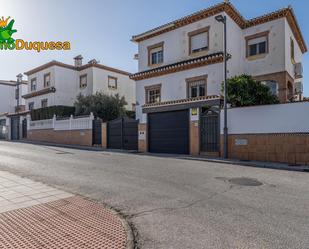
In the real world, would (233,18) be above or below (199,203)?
above

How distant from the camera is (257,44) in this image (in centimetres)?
1789

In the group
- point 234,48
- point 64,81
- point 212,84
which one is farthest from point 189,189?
point 64,81

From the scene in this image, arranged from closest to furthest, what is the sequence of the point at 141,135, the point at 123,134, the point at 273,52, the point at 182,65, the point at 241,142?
the point at 241,142
the point at 273,52
the point at 141,135
the point at 182,65
the point at 123,134

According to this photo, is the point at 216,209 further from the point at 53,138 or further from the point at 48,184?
the point at 53,138

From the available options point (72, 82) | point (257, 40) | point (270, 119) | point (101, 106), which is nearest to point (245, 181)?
point (270, 119)

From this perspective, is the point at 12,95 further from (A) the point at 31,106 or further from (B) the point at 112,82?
(B) the point at 112,82

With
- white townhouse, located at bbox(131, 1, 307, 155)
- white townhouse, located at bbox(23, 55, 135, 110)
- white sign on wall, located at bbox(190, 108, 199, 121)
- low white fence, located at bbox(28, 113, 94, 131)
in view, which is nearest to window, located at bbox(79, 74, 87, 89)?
white townhouse, located at bbox(23, 55, 135, 110)

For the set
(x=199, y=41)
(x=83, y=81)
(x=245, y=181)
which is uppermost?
(x=199, y=41)

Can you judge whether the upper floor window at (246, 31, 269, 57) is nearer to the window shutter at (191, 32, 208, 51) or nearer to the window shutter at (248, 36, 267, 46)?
the window shutter at (248, 36, 267, 46)

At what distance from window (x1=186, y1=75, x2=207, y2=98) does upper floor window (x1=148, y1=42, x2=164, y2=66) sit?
12.7ft

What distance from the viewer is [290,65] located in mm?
18047

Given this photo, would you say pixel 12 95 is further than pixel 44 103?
Yes

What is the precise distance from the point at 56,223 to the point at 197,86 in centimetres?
1580

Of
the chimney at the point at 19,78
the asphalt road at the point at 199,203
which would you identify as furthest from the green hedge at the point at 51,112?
the asphalt road at the point at 199,203
